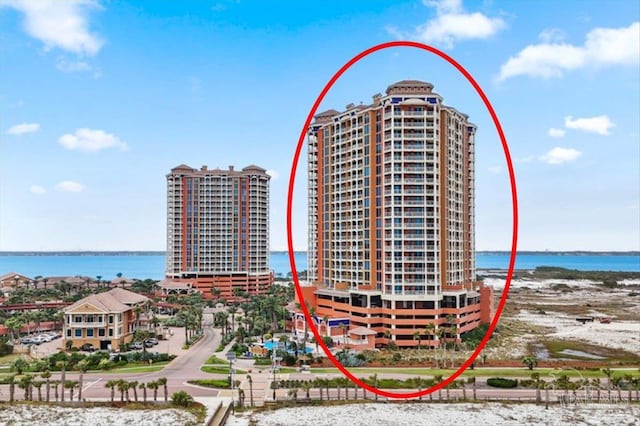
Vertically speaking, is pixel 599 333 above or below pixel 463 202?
below

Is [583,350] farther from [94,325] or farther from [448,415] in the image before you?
[94,325]

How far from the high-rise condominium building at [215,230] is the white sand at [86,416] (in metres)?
65.3

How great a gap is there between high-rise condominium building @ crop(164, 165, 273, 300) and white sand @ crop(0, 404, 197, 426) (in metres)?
65.3

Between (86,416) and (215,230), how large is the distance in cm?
6914

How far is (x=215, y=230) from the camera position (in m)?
96.8

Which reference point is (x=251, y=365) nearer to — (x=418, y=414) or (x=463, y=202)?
(x=418, y=414)

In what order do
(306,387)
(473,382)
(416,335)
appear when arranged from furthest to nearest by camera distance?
(416,335) < (473,382) < (306,387)

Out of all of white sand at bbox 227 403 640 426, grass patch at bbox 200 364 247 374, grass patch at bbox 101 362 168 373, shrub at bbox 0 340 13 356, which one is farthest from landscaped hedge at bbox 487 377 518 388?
shrub at bbox 0 340 13 356

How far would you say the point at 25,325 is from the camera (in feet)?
193

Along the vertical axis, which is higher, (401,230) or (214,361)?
(401,230)

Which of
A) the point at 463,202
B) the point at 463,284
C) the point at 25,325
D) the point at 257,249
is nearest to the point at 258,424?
the point at 463,284

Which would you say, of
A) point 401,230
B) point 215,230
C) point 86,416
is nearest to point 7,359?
point 86,416

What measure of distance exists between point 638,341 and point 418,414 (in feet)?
135

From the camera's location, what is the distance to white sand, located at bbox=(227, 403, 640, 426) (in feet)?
89.9
